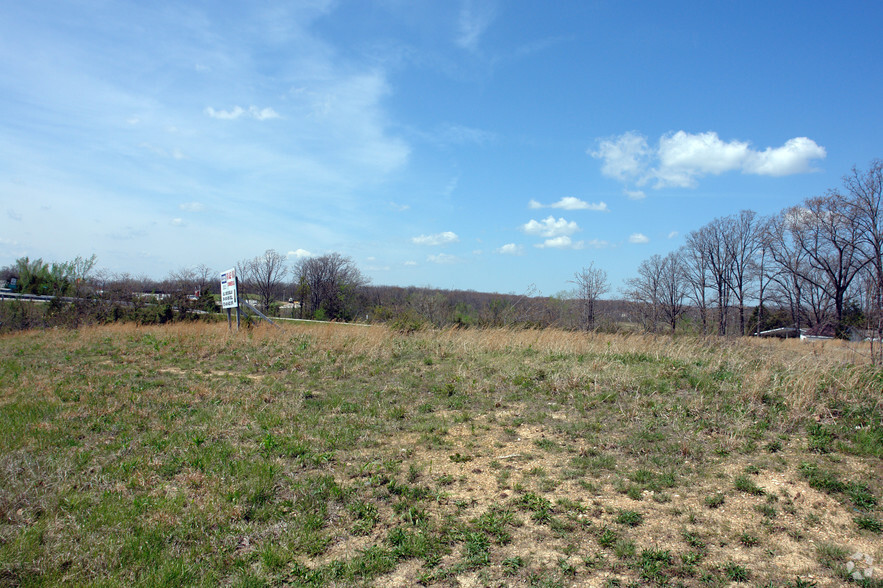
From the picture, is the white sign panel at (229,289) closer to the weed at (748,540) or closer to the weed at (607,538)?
the weed at (607,538)

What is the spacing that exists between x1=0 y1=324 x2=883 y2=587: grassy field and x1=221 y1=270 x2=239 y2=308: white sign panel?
734 cm

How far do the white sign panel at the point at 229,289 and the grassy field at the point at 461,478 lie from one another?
734 centimetres

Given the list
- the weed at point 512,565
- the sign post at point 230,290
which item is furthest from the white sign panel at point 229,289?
the weed at point 512,565

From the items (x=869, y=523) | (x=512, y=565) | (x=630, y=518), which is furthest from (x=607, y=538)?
(x=869, y=523)

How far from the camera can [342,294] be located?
53031mm

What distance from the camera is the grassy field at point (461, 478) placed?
351 cm

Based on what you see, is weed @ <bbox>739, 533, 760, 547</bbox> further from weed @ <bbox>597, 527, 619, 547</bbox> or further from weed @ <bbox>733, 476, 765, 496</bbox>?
weed @ <bbox>597, 527, 619, 547</bbox>

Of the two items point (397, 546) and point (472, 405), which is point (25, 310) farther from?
point (397, 546)

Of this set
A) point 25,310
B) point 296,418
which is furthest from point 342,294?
point 296,418

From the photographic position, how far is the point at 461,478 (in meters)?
4.97

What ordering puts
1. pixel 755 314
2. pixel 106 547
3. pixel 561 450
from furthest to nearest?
pixel 755 314 < pixel 561 450 < pixel 106 547

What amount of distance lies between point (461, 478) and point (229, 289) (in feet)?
48.3

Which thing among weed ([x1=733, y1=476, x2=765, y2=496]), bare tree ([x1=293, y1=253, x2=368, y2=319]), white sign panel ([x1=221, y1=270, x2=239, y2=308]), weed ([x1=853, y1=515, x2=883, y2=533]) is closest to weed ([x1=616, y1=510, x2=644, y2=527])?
weed ([x1=733, y1=476, x2=765, y2=496])

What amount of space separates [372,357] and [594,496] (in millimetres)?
7526
